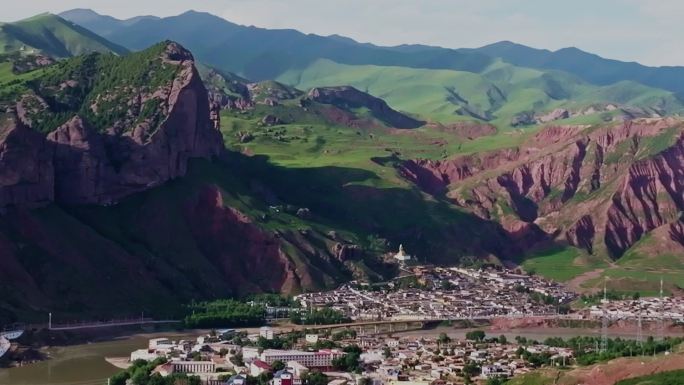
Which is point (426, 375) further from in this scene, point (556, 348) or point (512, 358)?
point (556, 348)

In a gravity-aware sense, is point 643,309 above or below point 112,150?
below

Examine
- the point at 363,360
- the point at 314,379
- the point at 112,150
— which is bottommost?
the point at 363,360

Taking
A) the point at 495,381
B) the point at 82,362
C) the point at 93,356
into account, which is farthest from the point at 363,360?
the point at 93,356

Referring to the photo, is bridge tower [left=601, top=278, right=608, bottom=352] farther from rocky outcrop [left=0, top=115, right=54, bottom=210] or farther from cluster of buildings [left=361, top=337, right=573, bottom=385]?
rocky outcrop [left=0, top=115, right=54, bottom=210]

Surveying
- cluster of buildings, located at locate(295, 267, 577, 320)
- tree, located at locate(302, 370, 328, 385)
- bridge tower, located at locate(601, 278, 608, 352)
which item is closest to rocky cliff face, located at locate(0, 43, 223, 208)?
cluster of buildings, located at locate(295, 267, 577, 320)

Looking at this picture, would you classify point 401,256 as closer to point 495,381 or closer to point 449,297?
point 449,297

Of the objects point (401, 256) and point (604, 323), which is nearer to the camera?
point (604, 323)

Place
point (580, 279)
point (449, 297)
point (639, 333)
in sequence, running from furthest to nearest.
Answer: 1. point (580, 279)
2. point (449, 297)
3. point (639, 333)
